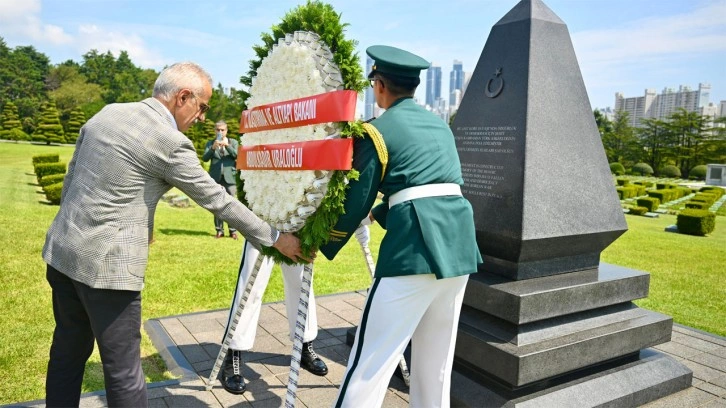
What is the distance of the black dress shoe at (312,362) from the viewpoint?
3959 millimetres

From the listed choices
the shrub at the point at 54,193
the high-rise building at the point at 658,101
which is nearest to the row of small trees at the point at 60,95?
the shrub at the point at 54,193

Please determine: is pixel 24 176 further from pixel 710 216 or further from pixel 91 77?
pixel 91 77

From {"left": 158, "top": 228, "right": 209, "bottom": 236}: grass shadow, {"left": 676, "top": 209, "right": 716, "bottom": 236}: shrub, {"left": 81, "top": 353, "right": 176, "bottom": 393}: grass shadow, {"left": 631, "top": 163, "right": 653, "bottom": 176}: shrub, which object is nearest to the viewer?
{"left": 81, "top": 353, "right": 176, "bottom": 393}: grass shadow

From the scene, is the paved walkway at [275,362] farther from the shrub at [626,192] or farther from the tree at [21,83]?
the tree at [21,83]

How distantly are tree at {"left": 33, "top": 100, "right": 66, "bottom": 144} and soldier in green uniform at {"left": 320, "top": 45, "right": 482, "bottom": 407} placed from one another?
5009 centimetres

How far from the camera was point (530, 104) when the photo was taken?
3.66 m

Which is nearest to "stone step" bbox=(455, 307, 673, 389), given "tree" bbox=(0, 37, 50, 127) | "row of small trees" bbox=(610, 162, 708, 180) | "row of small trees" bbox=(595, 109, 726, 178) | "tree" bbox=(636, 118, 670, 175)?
"row of small trees" bbox=(610, 162, 708, 180)

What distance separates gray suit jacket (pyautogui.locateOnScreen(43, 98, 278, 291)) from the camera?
7.66 feet

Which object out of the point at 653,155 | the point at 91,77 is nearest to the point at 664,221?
the point at 653,155

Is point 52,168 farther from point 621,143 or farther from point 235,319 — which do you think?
point 621,143

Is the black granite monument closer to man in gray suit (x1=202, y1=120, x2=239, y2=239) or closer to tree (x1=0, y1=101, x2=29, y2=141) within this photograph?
man in gray suit (x1=202, y1=120, x2=239, y2=239)

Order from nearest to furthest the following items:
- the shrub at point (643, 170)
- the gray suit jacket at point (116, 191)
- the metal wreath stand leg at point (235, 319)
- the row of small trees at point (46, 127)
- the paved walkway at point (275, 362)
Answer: the gray suit jacket at point (116, 191) < the metal wreath stand leg at point (235, 319) < the paved walkway at point (275, 362) < the row of small trees at point (46, 127) < the shrub at point (643, 170)

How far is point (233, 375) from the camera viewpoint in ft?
12.1

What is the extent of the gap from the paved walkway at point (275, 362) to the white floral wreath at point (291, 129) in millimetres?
1423
